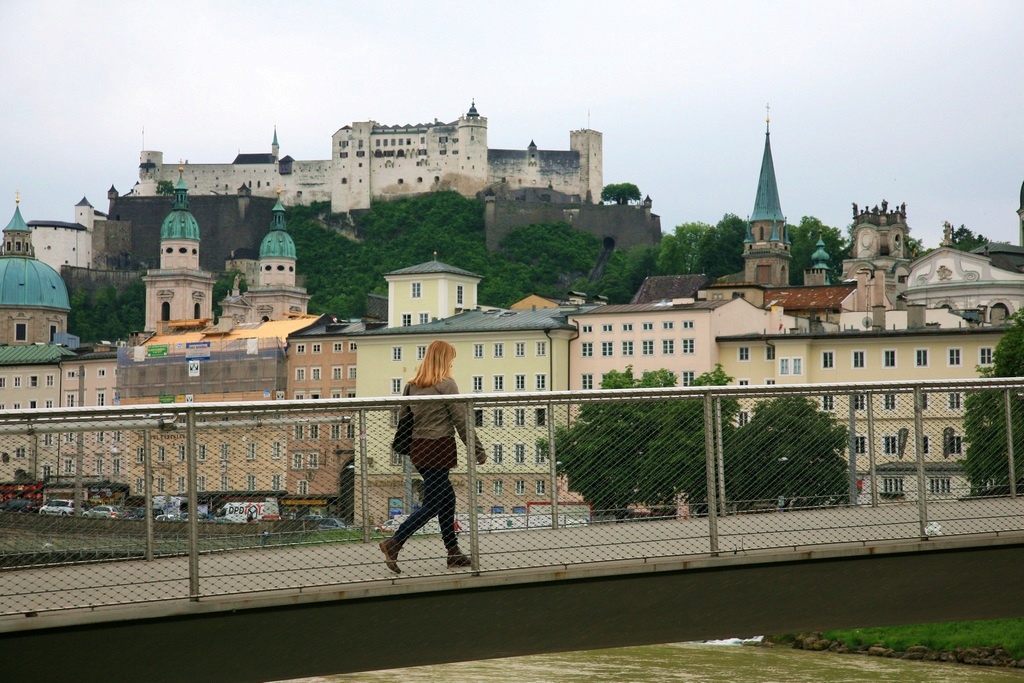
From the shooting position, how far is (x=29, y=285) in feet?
416

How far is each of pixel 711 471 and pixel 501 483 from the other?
1349mm

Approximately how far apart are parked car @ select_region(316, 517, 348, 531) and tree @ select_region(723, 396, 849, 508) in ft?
8.34

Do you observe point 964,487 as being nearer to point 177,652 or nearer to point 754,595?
point 754,595

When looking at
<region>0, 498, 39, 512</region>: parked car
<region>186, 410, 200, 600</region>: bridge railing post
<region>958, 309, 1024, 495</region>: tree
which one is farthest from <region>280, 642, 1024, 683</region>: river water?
<region>0, 498, 39, 512</region>: parked car

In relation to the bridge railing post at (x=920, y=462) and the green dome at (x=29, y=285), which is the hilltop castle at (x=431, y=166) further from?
the bridge railing post at (x=920, y=462)

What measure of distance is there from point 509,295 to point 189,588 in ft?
393

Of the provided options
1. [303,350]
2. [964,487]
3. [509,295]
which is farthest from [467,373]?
[964,487]

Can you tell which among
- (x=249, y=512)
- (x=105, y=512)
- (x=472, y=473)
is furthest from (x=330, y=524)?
(x=105, y=512)

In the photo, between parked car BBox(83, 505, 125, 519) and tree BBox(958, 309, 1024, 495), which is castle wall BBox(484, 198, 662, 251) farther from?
parked car BBox(83, 505, 125, 519)

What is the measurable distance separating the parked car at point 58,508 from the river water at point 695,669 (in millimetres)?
16992

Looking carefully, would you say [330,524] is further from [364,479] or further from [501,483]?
[501,483]

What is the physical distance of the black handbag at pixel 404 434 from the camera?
10023 mm

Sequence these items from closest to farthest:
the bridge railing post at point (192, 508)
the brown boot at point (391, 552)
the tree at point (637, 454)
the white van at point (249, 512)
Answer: the bridge railing post at point (192, 508) → the white van at point (249, 512) → the brown boot at point (391, 552) → the tree at point (637, 454)

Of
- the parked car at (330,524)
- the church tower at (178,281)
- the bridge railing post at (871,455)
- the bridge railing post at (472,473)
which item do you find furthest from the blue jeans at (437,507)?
the church tower at (178,281)
